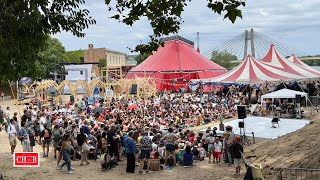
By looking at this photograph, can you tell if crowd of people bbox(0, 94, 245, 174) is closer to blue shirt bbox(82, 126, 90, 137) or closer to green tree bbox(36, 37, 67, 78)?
blue shirt bbox(82, 126, 90, 137)

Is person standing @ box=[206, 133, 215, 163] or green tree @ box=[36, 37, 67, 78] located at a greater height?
green tree @ box=[36, 37, 67, 78]

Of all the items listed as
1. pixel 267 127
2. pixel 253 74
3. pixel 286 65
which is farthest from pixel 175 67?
pixel 267 127

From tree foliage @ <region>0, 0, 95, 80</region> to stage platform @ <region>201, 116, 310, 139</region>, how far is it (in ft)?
30.2

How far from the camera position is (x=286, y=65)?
31.4 m

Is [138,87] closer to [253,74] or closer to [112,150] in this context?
[253,74]

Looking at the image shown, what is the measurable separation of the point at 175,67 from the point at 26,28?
125ft

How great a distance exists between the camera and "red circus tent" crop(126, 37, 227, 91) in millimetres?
44406

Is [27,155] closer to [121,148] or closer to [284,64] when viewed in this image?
[121,148]

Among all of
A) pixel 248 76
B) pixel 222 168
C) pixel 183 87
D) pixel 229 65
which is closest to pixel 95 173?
pixel 222 168

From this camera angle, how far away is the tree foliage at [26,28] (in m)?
6.82

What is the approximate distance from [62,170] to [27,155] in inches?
50.8

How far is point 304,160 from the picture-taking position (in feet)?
34.0

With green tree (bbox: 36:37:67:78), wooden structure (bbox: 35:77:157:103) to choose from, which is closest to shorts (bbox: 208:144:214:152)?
wooden structure (bbox: 35:77:157:103)
